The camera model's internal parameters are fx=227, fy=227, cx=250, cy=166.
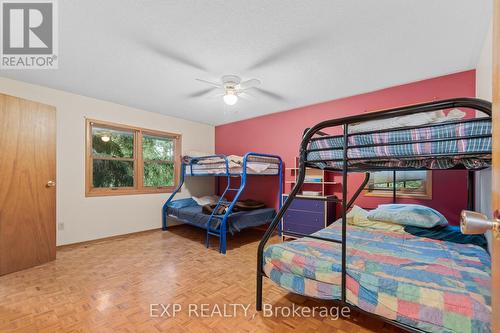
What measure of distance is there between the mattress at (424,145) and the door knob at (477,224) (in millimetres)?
624

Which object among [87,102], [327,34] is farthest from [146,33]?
[87,102]

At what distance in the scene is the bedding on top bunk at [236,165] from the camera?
3.62 m

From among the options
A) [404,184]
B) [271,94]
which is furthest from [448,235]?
[271,94]

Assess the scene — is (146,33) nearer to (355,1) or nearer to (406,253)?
(355,1)

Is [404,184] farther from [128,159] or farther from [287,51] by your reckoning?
[128,159]

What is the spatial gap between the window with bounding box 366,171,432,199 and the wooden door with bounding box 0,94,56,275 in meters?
4.16

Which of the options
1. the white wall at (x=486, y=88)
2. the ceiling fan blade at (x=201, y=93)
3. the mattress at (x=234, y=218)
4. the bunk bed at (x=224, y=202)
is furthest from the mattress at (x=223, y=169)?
the white wall at (x=486, y=88)

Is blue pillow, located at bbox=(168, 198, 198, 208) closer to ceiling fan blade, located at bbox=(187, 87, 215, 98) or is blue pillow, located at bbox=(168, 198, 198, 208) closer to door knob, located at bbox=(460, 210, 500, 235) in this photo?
ceiling fan blade, located at bbox=(187, 87, 215, 98)

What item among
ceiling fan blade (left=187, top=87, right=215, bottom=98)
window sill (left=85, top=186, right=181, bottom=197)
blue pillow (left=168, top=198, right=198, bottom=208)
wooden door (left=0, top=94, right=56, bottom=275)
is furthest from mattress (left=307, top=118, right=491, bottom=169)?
window sill (left=85, top=186, right=181, bottom=197)

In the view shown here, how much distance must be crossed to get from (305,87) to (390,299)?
2.54 m

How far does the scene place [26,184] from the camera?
256 cm

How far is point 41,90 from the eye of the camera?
9.95ft

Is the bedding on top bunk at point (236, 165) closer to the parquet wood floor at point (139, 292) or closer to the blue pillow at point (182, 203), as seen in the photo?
the blue pillow at point (182, 203)

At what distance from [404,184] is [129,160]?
14.1 feet
